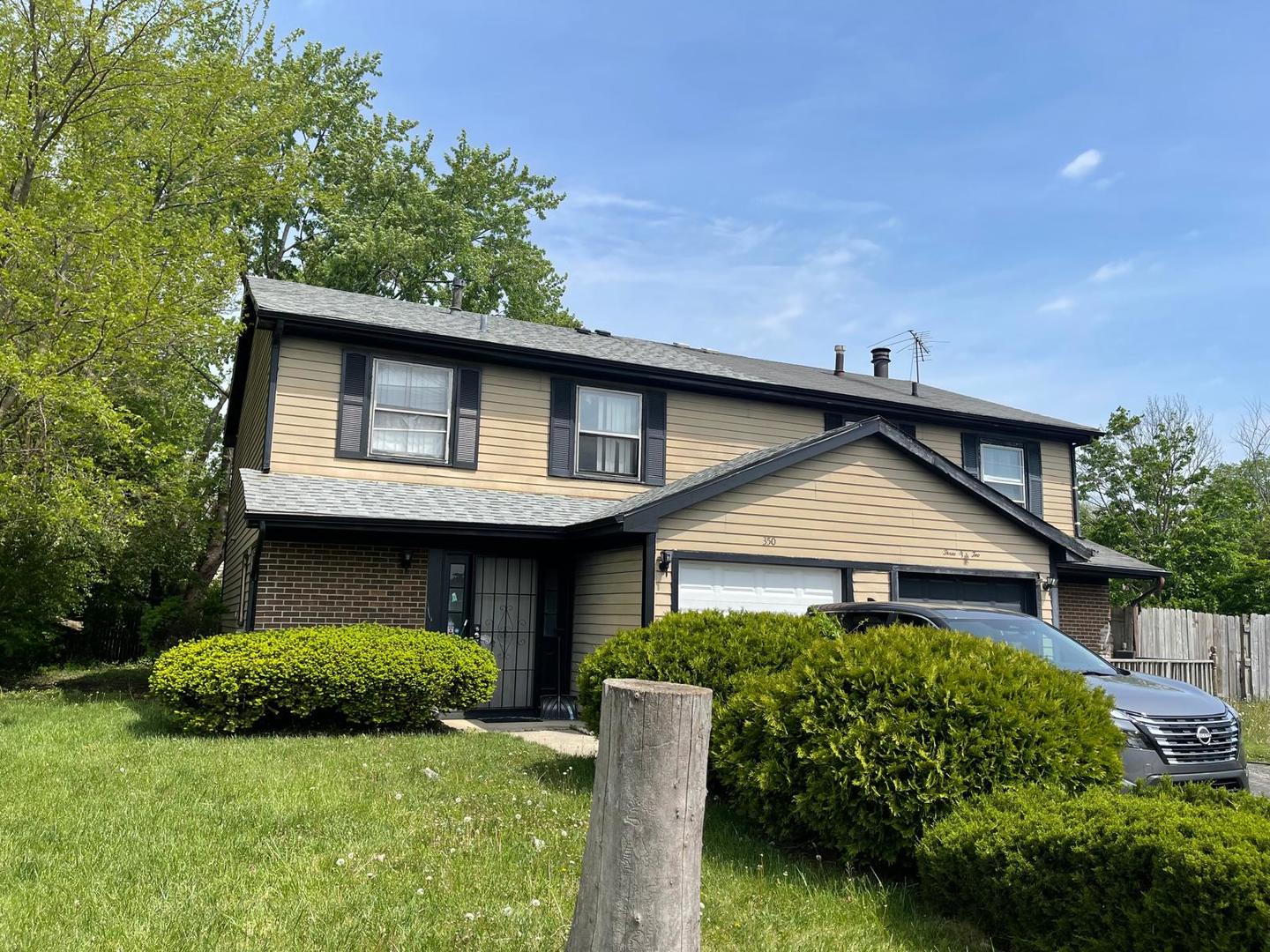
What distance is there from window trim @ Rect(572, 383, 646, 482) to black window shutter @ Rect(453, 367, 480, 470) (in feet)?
5.31

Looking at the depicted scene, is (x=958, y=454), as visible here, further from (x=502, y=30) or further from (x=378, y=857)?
(x=378, y=857)

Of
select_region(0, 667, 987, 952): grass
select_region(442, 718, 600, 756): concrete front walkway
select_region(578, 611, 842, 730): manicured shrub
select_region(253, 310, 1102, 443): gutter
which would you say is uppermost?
select_region(253, 310, 1102, 443): gutter

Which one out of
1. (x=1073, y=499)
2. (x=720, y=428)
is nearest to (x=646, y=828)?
(x=720, y=428)

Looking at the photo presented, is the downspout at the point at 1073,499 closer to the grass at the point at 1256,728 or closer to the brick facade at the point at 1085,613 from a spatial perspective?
the brick facade at the point at 1085,613

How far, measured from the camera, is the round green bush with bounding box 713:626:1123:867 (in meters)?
5.34

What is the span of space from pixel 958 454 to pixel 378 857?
15034 mm

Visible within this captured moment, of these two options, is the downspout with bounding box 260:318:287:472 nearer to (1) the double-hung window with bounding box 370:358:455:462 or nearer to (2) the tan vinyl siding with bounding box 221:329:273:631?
(2) the tan vinyl siding with bounding box 221:329:273:631

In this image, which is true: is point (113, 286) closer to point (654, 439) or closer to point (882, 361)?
point (654, 439)

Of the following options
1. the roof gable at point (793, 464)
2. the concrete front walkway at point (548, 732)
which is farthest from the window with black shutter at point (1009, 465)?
the concrete front walkway at point (548, 732)

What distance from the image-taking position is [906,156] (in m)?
13.8

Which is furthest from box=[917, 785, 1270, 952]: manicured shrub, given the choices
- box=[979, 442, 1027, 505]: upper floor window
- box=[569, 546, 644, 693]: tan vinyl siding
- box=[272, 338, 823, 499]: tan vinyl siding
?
box=[979, 442, 1027, 505]: upper floor window

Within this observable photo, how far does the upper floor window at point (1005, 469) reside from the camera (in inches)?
709

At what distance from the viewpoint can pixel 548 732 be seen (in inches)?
442

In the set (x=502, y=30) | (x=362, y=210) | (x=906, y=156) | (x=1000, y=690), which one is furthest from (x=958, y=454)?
(x=362, y=210)
